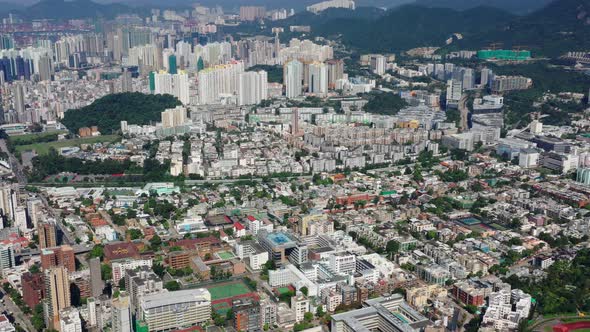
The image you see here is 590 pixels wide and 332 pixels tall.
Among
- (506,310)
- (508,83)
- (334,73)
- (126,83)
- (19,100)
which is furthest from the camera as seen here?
(334,73)

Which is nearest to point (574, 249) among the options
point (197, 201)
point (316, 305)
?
point (316, 305)

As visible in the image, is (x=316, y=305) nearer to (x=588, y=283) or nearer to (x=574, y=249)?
(x=588, y=283)

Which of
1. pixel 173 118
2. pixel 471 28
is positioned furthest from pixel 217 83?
pixel 471 28

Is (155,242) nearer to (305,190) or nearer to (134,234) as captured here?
(134,234)

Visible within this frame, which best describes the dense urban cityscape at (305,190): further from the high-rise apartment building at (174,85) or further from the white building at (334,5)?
the white building at (334,5)

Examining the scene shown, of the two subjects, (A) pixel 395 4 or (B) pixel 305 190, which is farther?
(A) pixel 395 4

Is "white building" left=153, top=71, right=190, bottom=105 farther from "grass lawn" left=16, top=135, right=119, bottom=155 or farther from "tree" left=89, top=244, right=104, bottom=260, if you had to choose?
"tree" left=89, top=244, right=104, bottom=260

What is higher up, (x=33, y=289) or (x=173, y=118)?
(x=173, y=118)
